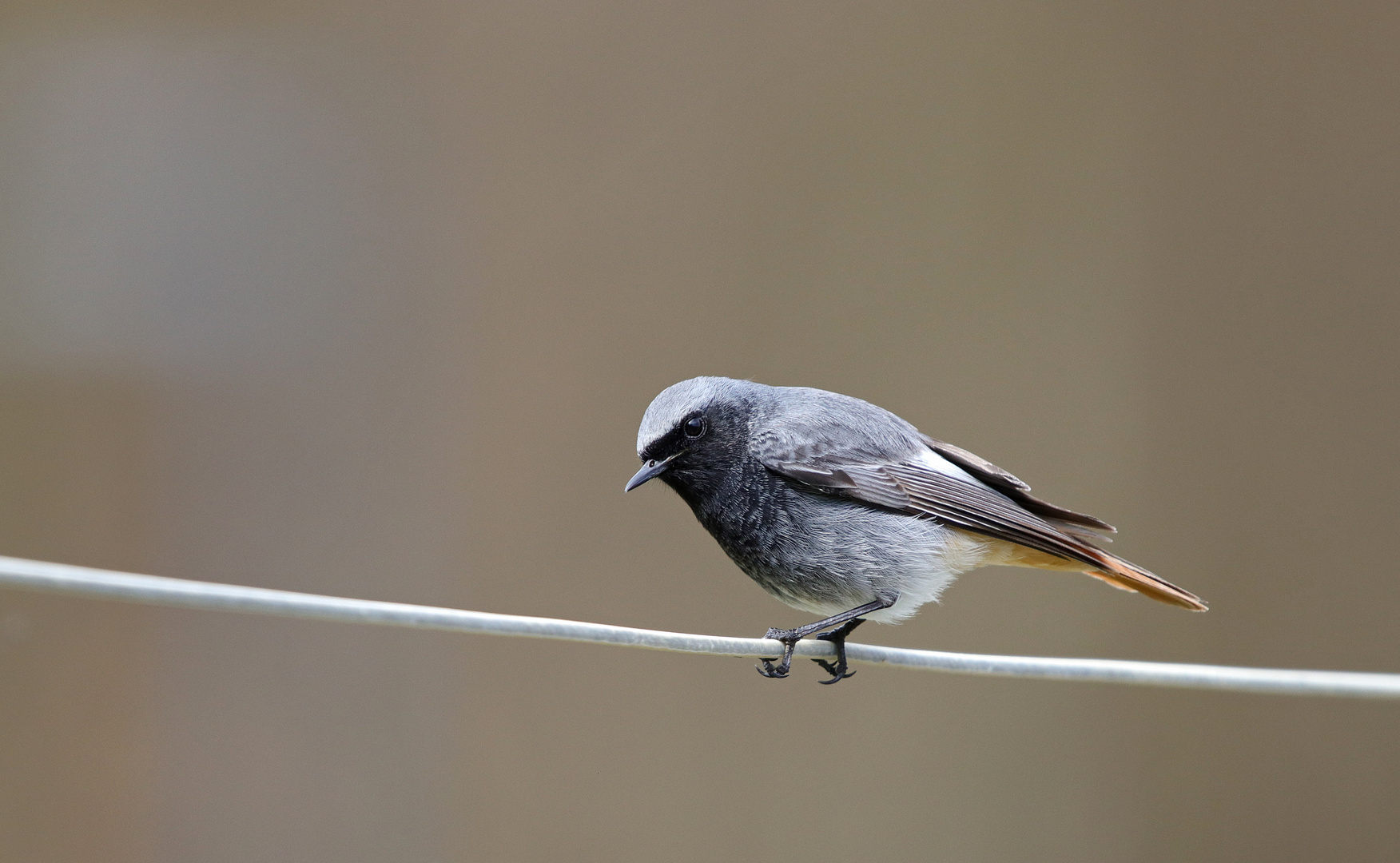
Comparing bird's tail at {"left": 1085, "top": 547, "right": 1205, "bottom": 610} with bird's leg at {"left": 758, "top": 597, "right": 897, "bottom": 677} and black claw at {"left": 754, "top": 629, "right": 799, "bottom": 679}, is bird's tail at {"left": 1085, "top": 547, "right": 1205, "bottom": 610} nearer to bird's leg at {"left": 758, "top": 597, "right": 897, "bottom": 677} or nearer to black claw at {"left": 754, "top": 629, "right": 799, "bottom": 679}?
bird's leg at {"left": 758, "top": 597, "right": 897, "bottom": 677}

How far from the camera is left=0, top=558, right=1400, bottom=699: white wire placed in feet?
3.16

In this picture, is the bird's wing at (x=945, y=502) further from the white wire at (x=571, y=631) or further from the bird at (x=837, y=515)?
the white wire at (x=571, y=631)

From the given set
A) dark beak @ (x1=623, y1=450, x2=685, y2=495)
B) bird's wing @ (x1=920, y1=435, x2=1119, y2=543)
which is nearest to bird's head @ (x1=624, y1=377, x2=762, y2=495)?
dark beak @ (x1=623, y1=450, x2=685, y2=495)

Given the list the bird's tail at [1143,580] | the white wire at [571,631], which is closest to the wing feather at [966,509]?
the bird's tail at [1143,580]

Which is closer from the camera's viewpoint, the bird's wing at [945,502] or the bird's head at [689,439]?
the bird's wing at [945,502]

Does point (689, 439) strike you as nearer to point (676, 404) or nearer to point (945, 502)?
point (676, 404)

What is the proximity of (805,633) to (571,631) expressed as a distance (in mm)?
818

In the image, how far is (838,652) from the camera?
1.87m

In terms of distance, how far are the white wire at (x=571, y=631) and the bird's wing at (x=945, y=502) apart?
0.48 m

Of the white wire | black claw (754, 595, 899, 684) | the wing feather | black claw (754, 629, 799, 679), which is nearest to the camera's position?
the white wire

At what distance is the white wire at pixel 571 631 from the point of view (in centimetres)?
96

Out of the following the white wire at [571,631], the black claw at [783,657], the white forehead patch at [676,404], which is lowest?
the black claw at [783,657]

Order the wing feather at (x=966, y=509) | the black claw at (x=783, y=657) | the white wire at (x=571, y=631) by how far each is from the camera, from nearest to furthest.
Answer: the white wire at (x=571, y=631) < the black claw at (x=783, y=657) < the wing feather at (x=966, y=509)

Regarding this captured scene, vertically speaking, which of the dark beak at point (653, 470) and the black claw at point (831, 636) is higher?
the dark beak at point (653, 470)
